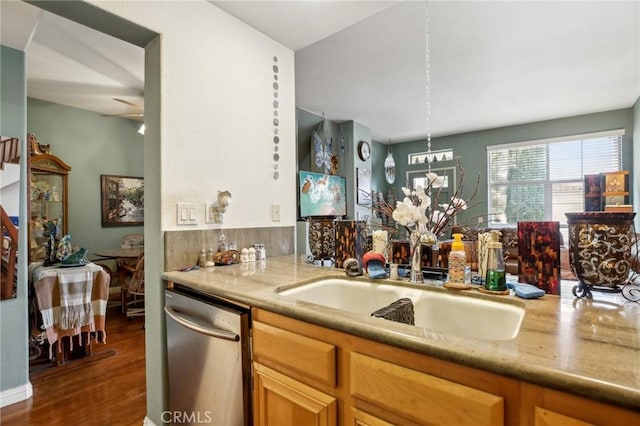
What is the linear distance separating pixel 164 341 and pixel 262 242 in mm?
761

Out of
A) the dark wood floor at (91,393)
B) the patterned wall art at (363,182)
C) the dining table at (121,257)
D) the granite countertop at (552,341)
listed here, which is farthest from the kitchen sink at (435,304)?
the patterned wall art at (363,182)

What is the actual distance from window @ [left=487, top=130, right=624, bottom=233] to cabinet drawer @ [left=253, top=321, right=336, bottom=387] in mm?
5416

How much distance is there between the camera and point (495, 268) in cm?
106

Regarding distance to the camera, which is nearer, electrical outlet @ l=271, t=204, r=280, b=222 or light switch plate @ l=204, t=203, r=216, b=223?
light switch plate @ l=204, t=203, r=216, b=223

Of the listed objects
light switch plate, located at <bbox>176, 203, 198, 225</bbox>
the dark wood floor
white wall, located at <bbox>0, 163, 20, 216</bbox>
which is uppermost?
white wall, located at <bbox>0, 163, 20, 216</bbox>

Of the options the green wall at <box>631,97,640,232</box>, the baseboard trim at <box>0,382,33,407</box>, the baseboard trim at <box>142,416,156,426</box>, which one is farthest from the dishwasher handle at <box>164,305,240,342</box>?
the green wall at <box>631,97,640,232</box>

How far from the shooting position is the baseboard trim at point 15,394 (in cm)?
190

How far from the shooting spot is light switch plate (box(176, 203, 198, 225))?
1.58 meters

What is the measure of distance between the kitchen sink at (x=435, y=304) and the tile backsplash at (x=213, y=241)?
2.23 feet

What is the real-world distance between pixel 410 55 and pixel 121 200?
4374mm

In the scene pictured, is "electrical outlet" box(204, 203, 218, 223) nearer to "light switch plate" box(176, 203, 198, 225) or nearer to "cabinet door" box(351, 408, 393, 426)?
"light switch plate" box(176, 203, 198, 225)

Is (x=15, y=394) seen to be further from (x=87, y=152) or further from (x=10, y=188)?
(x=87, y=152)

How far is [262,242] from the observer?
198 cm

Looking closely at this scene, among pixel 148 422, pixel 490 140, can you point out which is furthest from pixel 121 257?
pixel 490 140
